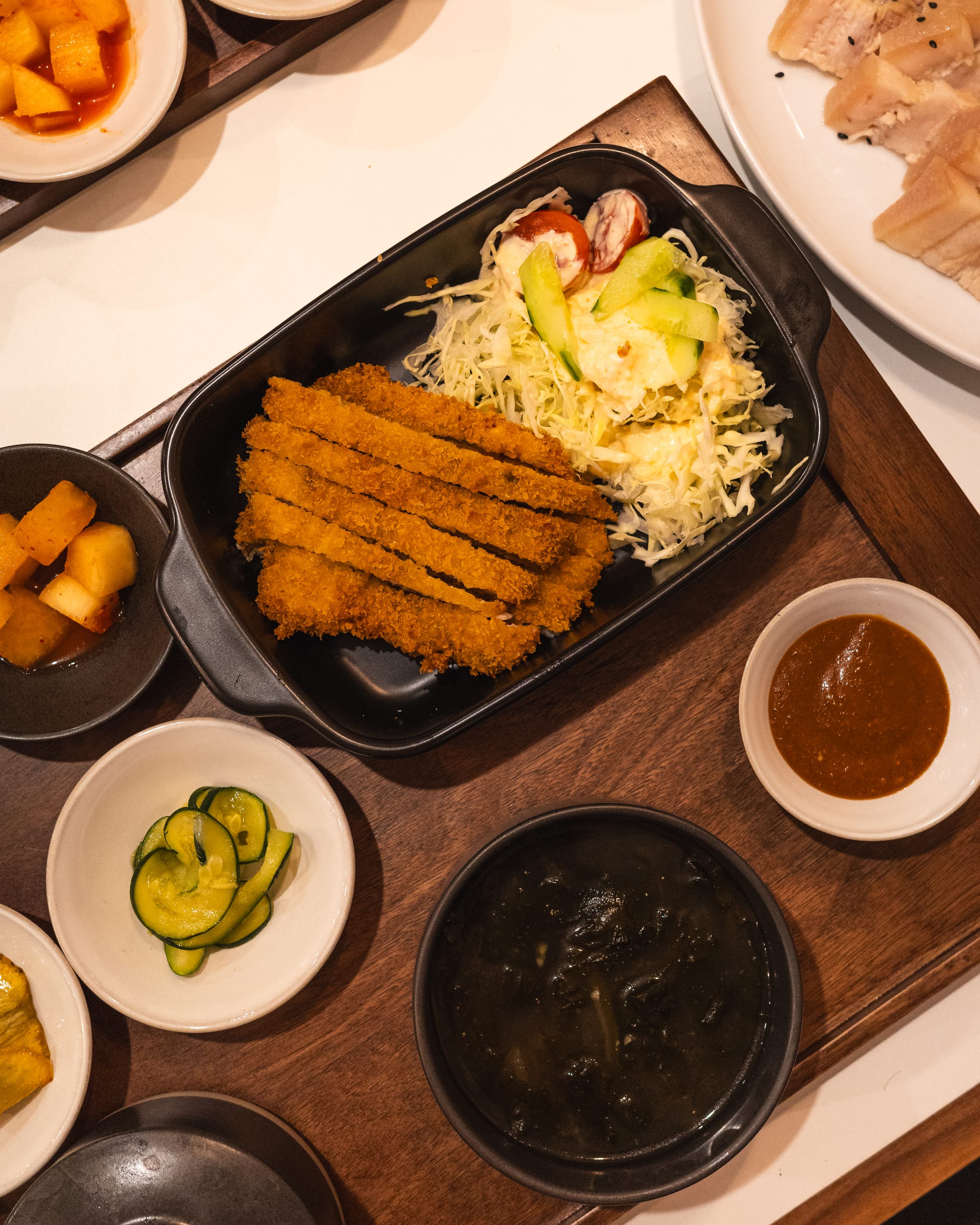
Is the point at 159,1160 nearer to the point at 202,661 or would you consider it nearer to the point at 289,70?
the point at 202,661

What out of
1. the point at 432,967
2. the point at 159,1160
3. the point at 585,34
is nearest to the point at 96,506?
the point at 432,967

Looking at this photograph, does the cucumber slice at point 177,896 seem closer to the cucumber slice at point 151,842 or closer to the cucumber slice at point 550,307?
the cucumber slice at point 151,842

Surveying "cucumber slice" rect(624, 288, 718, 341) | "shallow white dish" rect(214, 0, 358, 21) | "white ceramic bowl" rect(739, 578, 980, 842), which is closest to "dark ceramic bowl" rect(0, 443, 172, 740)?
"shallow white dish" rect(214, 0, 358, 21)

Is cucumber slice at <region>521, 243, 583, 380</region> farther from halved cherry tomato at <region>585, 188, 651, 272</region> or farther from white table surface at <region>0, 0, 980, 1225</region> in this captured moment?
white table surface at <region>0, 0, 980, 1225</region>

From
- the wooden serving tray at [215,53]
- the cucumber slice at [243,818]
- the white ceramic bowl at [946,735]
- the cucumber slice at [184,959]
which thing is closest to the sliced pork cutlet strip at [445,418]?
the white ceramic bowl at [946,735]

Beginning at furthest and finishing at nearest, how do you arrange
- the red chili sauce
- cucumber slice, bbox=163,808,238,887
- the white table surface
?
the white table surface < the red chili sauce < cucumber slice, bbox=163,808,238,887

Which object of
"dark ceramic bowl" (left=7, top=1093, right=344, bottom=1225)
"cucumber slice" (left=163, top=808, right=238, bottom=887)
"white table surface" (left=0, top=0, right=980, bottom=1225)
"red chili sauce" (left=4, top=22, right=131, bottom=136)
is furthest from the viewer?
"white table surface" (left=0, top=0, right=980, bottom=1225)
